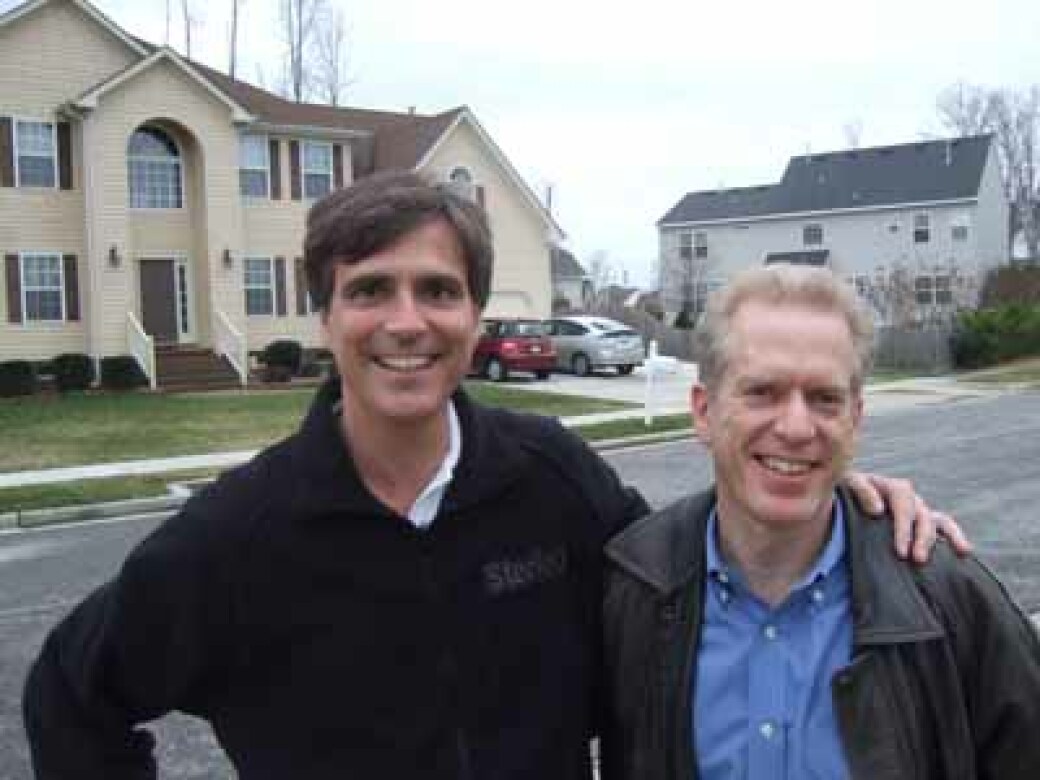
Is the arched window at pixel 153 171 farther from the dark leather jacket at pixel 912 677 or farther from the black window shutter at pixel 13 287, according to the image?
the dark leather jacket at pixel 912 677

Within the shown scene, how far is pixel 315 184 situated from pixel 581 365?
8.66 m

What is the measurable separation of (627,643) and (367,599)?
47cm

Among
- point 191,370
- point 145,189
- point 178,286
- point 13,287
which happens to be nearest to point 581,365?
point 191,370

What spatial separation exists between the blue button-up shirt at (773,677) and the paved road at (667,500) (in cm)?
340

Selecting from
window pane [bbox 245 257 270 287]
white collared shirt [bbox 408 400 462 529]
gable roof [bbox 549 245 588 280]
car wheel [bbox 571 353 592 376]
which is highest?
gable roof [bbox 549 245 588 280]

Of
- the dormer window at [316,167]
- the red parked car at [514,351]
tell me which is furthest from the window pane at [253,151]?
the red parked car at [514,351]

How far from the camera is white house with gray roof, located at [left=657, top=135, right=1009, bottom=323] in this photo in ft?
173

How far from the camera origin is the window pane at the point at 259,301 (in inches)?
1152

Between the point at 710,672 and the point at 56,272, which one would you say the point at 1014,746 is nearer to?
the point at 710,672

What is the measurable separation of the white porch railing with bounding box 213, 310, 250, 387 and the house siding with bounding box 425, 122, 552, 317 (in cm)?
813

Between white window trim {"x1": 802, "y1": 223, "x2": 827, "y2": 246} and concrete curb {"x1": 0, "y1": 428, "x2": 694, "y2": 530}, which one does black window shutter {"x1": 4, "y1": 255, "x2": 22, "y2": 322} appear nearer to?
concrete curb {"x1": 0, "y1": 428, "x2": 694, "y2": 530}

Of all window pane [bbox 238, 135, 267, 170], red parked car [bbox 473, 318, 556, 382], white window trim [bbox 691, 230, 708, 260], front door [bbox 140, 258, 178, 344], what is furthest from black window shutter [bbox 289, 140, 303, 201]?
white window trim [bbox 691, 230, 708, 260]

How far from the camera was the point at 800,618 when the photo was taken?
1.94 meters

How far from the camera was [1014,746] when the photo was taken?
6.11 feet
